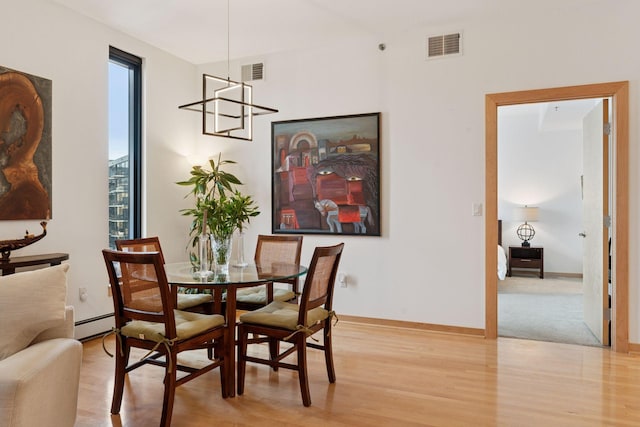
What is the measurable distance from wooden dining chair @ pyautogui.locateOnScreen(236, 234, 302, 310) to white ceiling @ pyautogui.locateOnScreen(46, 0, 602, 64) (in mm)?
2003

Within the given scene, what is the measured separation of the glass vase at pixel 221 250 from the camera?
3139 millimetres

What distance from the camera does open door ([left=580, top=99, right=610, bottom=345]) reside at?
381 cm

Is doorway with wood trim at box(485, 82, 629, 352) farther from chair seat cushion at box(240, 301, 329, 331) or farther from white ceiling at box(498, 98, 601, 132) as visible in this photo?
chair seat cushion at box(240, 301, 329, 331)

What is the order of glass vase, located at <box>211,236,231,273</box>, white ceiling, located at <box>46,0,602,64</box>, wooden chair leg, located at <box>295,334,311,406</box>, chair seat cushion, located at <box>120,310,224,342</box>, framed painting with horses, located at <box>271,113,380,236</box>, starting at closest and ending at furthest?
1. chair seat cushion, located at <box>120,310,224,342</box>
2. wooden chair leg, located at <box>295,334,311,406</box>
3. glass vase, located at <box>211,236,231,273</box>
4. white ceiling, located at <box>46,0,602,64</box>
5. framed painting with horses, located at <box>271,113,380,236</box>

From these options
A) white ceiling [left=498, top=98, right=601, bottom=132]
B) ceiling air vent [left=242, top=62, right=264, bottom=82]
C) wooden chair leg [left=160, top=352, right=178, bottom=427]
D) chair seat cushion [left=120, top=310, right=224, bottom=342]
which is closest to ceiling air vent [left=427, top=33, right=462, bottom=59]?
ceiling air vent [left=242, top=62, right=264, bottom=82]

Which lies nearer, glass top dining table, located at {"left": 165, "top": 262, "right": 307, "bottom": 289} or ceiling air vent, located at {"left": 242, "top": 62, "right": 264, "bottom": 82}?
glass top dining table, located at {"left": 165, "top": 262, "right": 307, "bottom": 289}

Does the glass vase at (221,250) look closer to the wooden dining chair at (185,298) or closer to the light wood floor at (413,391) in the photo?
the wooden dining chair at (185,298)

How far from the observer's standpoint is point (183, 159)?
5121mm

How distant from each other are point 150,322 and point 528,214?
7.31 m

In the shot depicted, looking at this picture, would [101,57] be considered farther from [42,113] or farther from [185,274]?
[185,274]

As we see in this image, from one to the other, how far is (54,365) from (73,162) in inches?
97.3

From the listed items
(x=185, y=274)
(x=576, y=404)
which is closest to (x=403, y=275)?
(x=576, y=404)

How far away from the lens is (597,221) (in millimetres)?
4008

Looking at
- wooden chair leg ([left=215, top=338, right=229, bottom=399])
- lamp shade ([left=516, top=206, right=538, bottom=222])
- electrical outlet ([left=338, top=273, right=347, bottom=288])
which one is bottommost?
wooden chair leg ([left=215, top=338, right=229, bottom=399])
